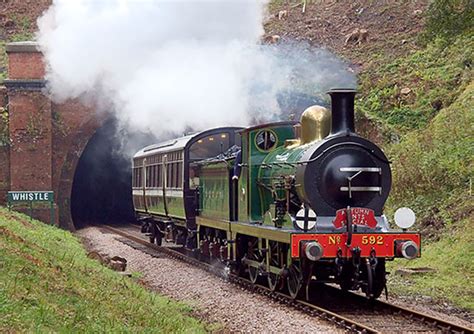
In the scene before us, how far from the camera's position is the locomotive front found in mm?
12164

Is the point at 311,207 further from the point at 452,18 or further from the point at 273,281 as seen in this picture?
the point at 452,18

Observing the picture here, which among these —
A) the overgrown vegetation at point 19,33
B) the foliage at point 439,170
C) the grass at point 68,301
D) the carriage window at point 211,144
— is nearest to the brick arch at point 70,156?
the overgrown vegetation at point 19,33

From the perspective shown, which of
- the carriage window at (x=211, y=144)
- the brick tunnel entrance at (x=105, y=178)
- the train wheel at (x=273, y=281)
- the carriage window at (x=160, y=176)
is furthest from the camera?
the brick tunnel entrance at (x=105, y=178)

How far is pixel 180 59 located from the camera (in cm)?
2555

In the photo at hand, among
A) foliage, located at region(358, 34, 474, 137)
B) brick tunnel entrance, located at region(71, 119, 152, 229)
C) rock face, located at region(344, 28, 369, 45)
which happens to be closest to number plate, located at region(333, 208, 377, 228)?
foliage, located at region(358, 34, 474, 137)

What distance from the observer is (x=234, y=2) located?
2425 centimetres

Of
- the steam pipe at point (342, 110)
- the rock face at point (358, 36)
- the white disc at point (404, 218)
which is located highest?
the rock face at point (358, 36)

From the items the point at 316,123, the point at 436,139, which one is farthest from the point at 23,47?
the point at 316,123

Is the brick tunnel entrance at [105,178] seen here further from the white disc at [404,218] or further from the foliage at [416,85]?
the white disc at [404,218]

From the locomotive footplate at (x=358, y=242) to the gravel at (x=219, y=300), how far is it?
97cm

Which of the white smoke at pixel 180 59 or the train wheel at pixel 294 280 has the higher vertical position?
the white smoke at pixel 180 59

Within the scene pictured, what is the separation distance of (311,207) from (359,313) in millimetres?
1636

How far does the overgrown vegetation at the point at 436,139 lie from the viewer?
49.9 ft

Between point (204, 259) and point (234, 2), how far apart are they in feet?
25.6
